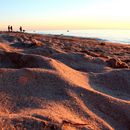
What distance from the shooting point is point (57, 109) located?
2.84 m

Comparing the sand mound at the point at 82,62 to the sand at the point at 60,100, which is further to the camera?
the sand mound at the point at 82,62

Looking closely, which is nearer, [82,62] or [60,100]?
[60,100]

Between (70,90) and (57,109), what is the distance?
1.53ft

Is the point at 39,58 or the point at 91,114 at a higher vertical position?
the point at 39,58

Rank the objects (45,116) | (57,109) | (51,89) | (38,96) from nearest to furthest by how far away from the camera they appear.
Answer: (45,116) → (57,109) → (38,96) → (51,89)

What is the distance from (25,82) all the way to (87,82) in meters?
0.90

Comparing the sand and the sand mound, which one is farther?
the sand mound

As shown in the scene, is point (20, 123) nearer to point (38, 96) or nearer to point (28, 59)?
point (38, 96)

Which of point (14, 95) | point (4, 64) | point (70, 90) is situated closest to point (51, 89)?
point (70, 90)

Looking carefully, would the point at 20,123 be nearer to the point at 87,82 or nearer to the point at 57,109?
the point at 57,109

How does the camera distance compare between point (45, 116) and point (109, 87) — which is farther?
point (109, 87)

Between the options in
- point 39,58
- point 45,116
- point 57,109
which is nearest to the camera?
point 45,116

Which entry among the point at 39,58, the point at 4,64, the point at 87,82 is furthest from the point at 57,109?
the point at 4,64

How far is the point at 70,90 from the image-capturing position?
10.7 ft
